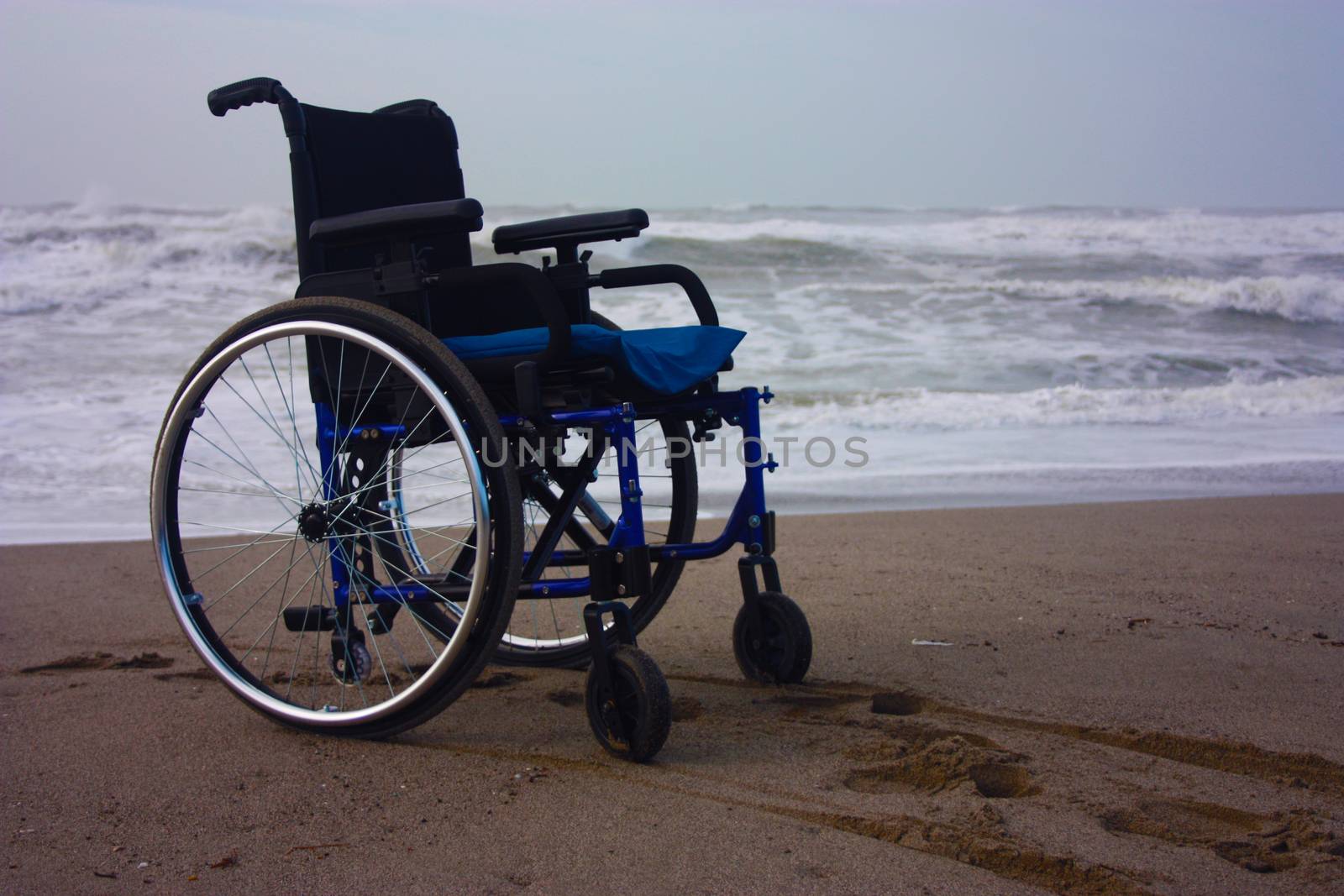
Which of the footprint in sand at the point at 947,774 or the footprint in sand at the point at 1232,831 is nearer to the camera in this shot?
the footprint in sand at the point at 1232,831

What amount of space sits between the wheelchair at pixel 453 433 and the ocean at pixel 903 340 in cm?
134

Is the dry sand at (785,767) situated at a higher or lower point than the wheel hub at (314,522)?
lower

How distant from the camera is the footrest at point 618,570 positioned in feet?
6.93

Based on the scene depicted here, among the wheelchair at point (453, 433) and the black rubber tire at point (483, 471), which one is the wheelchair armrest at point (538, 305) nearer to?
the wheelchair at point (453, 433)

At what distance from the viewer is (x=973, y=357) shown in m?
9.31

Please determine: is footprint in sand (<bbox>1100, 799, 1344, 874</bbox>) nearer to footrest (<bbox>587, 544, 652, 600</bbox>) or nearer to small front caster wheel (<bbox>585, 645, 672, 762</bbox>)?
small front caster wheel (<bbox>585, 645, 672, 762</bbox>)

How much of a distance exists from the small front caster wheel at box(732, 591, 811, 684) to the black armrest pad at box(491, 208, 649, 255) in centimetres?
88

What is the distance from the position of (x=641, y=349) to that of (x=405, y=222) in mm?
495

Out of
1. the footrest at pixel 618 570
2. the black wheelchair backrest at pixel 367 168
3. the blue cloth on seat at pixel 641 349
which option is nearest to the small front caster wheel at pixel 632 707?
the footrest at pixel 618 570

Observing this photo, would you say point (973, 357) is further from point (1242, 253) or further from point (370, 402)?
point (370, 402)

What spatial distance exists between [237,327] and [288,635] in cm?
121

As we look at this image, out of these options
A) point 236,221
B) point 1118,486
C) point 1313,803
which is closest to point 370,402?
point 1313,803

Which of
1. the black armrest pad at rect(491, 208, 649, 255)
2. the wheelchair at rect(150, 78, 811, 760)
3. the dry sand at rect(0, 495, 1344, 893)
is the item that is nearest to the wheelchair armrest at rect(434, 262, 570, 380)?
the wheelchair at rect(150, 78, 811, 760)

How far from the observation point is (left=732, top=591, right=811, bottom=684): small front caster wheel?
256 cm
